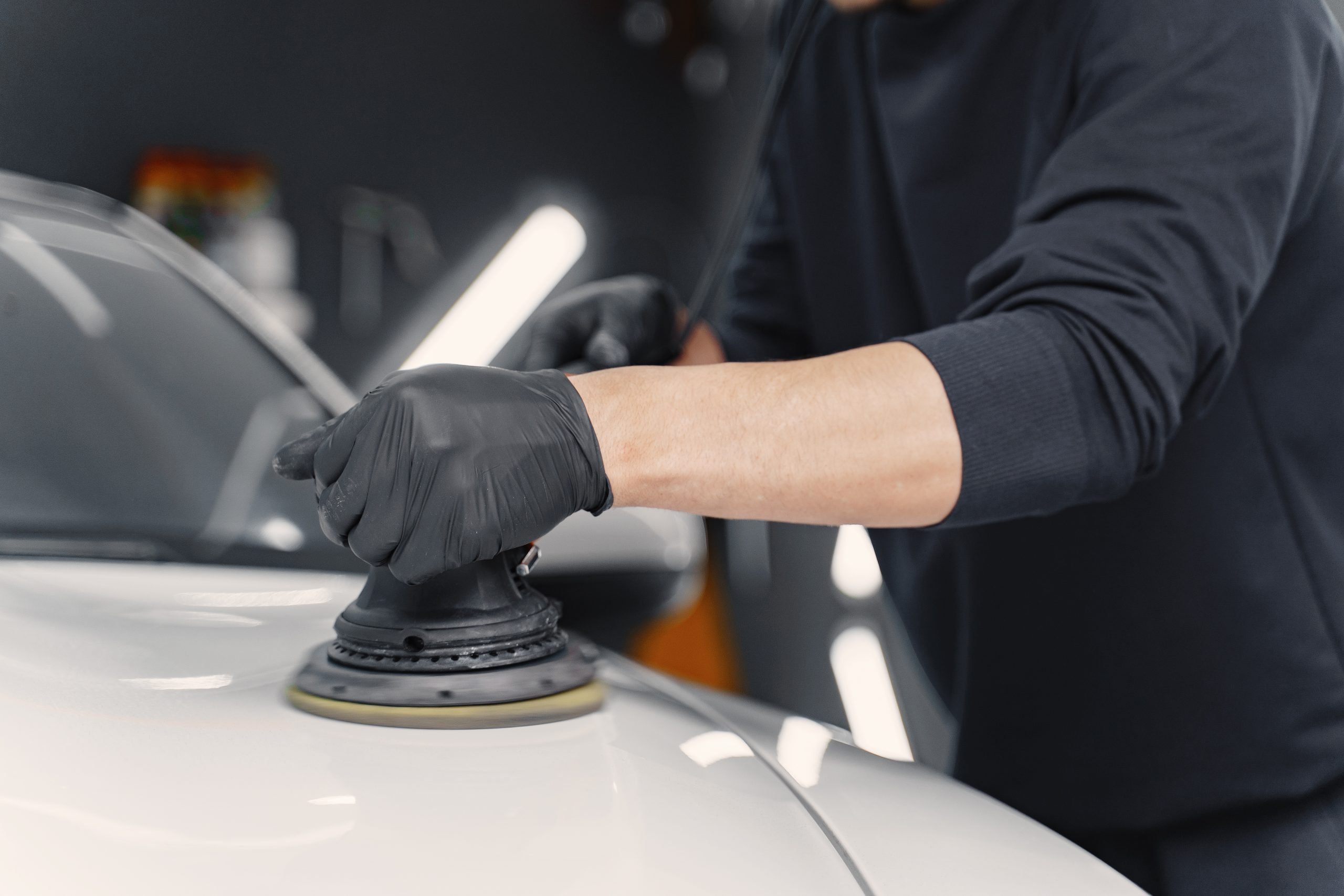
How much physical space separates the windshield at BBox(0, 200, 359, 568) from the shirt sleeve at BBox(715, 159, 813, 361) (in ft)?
2.00

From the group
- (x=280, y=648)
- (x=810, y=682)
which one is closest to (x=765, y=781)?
(x=280, y=648)

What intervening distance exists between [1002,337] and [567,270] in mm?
4145

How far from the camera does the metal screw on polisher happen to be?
0.77 metres

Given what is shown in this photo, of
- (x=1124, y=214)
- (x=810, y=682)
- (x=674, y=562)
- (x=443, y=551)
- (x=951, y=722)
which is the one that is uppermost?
(x=1124, y=214)

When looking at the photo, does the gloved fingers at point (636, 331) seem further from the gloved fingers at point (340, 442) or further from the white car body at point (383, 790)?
the gloved fingers at point (340, 442)

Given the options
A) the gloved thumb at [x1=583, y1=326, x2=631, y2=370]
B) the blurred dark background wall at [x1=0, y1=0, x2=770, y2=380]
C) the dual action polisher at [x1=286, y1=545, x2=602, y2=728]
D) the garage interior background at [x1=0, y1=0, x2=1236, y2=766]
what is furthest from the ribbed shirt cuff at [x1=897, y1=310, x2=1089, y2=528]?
the blurred dark background wall at [x1=0, y1=0, x2=770, y2=380]

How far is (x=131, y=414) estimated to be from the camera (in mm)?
1143

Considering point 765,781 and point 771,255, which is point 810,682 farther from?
point 765,781

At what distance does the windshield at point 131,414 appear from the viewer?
1029mm

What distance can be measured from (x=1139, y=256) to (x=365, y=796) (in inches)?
24.6

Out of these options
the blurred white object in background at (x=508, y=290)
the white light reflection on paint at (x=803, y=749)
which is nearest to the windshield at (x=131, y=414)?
the white light reflection on paint at (x=803, y=749)

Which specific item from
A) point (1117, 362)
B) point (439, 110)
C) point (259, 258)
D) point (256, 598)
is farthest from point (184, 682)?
point (439, 110)

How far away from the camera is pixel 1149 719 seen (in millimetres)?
974

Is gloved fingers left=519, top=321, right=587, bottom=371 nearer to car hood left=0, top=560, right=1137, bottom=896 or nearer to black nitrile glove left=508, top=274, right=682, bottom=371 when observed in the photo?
black nitrile glove left=508, top=274, right=682, bottom=371
